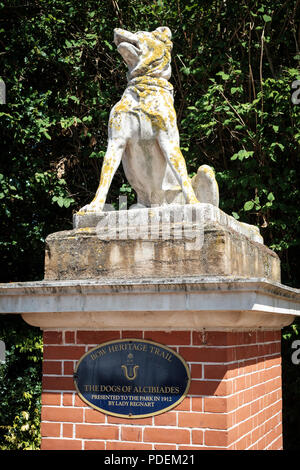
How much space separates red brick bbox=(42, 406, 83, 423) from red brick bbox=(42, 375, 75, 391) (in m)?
0.13

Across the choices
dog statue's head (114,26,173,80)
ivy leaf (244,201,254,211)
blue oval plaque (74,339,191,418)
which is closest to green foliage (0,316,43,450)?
ivy leaf (244,201,254,211)

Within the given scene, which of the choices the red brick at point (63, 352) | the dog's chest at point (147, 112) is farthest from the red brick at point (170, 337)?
the dog's chest at point (147, 112)

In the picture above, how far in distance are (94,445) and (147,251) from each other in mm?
1248

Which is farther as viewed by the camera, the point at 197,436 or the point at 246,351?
the point at 246,351

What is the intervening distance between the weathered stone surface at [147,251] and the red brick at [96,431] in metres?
0.93

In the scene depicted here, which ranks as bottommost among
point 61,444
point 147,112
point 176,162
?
point 61,444

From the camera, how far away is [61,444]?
351 cm

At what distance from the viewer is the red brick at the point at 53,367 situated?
3.61 metres

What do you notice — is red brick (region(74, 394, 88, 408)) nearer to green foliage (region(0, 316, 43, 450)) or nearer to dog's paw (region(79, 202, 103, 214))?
dog's paw (region(79, 202, 103, 214))

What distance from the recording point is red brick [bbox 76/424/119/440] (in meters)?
3.40

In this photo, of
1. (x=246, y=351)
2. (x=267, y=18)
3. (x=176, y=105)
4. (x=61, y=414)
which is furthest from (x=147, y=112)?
(x=176, y=105)

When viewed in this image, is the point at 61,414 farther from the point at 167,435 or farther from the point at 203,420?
the point at 203,420

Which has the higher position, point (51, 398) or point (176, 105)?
point (176, 105)

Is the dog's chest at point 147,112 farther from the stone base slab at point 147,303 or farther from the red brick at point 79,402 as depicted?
the red brick at point 79,402
